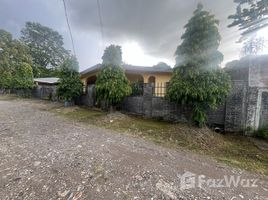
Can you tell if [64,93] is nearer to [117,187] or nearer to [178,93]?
[178,93]

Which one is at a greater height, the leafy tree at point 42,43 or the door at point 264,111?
the leafy tree at point 42,43

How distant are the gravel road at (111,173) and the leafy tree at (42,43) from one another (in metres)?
43.9

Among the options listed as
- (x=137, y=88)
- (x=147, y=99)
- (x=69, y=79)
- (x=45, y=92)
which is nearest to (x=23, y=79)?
(x=45, y=92)

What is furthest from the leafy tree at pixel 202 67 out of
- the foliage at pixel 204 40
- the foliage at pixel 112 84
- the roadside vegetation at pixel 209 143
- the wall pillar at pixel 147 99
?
the foliage at pixel 112 84

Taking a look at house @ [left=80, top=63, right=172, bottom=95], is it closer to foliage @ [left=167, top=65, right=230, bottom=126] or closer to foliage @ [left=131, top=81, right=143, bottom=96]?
foliage @ [left=131, top=81, right=143, bottom=96]

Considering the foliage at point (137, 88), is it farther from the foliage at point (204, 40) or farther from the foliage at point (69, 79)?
the foliage at point (69, 79)

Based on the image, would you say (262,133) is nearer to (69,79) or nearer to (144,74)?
(144,74)

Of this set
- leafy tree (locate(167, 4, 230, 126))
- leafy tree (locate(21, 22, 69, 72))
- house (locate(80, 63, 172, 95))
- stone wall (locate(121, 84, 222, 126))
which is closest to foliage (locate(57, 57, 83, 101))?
house (locate(80, 63, 172, 95))

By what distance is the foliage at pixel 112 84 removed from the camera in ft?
30.9

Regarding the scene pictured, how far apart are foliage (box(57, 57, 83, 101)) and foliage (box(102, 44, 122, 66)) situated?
448cm

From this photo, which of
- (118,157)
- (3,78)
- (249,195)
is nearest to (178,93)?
(118,157)

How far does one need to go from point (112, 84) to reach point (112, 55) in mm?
1898

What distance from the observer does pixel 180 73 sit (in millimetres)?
6762

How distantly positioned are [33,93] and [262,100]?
27645 millimetres
